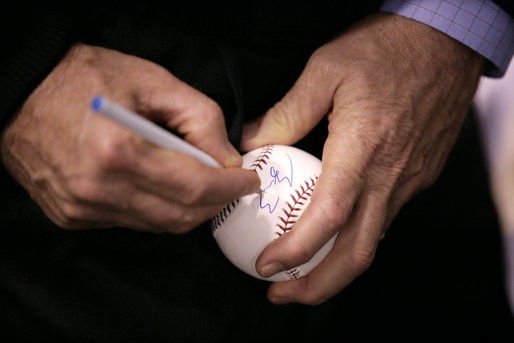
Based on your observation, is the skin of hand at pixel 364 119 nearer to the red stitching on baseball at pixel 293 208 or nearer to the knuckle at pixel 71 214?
the red stitching on baseball at pixel 293 208

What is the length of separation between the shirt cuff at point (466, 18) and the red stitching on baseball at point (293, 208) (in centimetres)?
53

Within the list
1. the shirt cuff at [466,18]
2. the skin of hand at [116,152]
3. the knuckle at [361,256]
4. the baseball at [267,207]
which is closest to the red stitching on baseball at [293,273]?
the baseball at [267,207]

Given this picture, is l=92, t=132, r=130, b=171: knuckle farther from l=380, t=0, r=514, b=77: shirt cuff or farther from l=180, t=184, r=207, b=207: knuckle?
l=380, t=0, r=514, b=77: shirt cuff

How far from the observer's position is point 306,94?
2.76ft

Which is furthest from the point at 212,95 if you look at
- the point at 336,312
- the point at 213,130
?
the point at 336,312

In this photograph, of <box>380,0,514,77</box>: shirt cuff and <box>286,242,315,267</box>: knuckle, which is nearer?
<box>286,242,315,267</box>: knuckle

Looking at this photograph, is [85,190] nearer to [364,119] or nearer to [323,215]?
[323,215]

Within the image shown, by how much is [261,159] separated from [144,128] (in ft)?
1.07

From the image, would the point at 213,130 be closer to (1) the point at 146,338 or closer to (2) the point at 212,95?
(2) the point at 212,95

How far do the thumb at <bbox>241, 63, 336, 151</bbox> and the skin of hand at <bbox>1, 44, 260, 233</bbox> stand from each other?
0.17 metres

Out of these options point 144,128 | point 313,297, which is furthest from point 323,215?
point 144,128

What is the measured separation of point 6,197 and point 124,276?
31 cm

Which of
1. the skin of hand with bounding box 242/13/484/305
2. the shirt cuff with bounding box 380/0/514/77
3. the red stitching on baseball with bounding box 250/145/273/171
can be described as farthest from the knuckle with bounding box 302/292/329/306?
the shirt cuff with bounding box 380/0/514/77

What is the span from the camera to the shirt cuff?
2.95ft
